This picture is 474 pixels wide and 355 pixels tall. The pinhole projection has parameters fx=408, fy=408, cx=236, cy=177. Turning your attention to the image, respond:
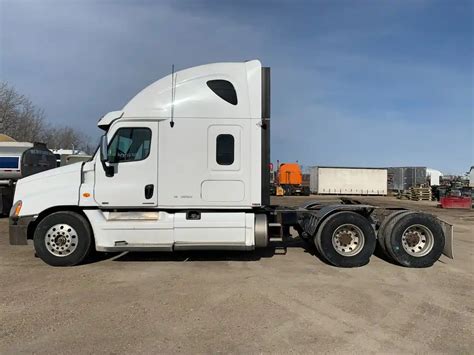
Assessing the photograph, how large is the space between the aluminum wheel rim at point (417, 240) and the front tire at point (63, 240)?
6120 mm

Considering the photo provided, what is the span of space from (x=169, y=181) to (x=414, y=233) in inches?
192

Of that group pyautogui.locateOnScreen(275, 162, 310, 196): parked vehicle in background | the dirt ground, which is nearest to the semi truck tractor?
the dirt ground

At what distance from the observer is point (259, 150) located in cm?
766

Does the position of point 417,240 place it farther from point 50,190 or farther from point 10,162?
point 10,162

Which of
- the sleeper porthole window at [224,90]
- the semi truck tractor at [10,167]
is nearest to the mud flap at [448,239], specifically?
the sleeper porthole window at [224,90]

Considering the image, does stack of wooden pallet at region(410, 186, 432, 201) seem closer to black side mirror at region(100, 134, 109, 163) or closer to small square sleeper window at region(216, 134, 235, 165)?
small square sleeper window at region(216, 134, 235, 165)

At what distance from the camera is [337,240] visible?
7910 mm

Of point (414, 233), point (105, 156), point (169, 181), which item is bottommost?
point (414, 233)

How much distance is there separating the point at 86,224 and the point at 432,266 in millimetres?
6785

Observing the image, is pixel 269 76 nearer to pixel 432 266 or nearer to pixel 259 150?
pixel 259 150

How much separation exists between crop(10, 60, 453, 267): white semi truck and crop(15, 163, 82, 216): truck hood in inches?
0.7

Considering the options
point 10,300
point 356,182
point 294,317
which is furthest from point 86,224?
point 356,182

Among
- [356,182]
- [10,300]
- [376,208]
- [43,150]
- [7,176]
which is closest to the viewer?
[10,300]

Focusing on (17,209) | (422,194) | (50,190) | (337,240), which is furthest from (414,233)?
(422,194)
